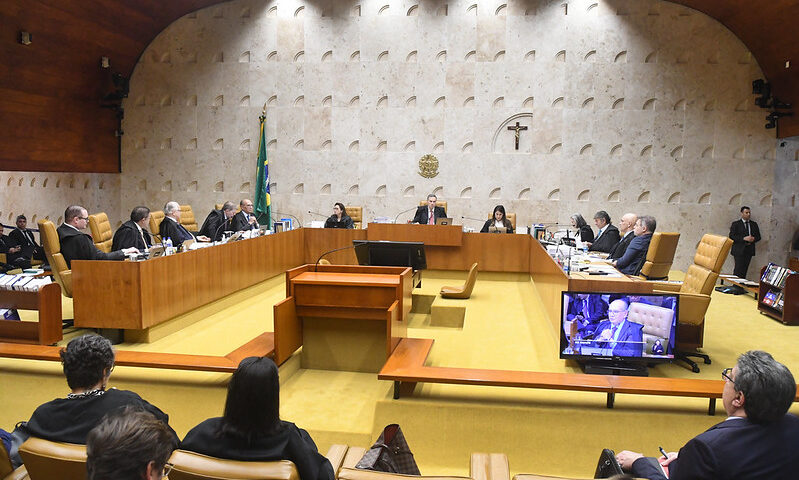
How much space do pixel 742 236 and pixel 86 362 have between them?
10.7 metres

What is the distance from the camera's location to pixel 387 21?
38.4 feet

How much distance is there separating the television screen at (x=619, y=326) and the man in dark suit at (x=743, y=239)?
23.8 feet

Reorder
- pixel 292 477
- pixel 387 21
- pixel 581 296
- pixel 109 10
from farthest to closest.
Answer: pixel 387 21 → pixel 109 10 → pixel 581 296 → pixel 292 477

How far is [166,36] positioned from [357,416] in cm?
1044

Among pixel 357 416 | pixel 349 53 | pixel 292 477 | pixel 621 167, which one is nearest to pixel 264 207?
pixel 349 53

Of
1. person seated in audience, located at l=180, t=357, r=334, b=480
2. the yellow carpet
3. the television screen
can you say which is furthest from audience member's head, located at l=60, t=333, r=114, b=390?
the television screen

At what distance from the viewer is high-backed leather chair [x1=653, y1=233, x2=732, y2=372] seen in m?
5.05

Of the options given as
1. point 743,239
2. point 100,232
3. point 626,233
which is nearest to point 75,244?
point 100,232

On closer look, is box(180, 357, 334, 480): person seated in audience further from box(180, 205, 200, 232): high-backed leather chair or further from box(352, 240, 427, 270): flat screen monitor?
box(180, 205, 200, 232): high-backed leather chair

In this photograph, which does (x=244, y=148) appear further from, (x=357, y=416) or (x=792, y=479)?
(x=792, y=479)

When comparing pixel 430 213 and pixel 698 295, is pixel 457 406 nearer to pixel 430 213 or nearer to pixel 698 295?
pixel 698 295

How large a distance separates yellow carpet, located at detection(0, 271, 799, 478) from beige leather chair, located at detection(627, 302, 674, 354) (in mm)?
463

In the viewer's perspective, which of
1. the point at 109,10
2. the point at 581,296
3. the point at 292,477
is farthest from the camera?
the point at 109,10

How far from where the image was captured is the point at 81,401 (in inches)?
100
